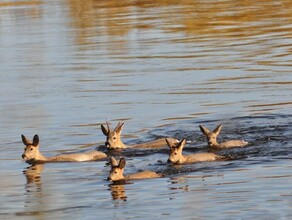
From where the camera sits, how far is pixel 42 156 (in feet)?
61.2

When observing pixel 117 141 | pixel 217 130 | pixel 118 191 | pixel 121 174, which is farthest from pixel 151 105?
pixel 118 191

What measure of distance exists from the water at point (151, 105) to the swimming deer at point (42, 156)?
0.16m

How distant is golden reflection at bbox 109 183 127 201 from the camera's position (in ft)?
50.2

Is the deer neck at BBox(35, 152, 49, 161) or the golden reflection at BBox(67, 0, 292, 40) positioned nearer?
the deer neck at BBox(35, 152, 49, 161)

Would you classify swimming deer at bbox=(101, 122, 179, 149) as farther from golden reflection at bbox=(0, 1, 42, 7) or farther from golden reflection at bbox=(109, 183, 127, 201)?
golden reflection at bbox=(0, 1, 42, 7)

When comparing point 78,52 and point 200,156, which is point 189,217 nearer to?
point 200,156

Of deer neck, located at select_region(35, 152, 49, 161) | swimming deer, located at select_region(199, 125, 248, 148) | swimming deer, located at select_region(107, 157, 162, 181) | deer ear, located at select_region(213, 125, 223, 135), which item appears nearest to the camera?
swimming deer, located at select_region(107, 157, 162, 181)

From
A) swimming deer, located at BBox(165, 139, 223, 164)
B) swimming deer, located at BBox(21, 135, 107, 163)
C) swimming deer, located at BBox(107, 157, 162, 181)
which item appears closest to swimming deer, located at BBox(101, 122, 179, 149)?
swimming deer, located at BBox(21, 135, 107, 163)

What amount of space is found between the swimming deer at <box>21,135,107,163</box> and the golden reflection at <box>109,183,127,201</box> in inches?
76.4

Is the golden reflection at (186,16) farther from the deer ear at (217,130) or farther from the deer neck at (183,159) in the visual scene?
the deer neck at (183,159)

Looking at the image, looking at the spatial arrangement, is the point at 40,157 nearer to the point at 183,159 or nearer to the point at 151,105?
the point at 183,159

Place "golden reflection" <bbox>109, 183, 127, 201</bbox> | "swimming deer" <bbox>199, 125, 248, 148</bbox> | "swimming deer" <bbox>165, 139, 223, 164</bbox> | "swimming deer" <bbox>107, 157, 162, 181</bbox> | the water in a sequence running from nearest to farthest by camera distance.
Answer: the water, "golden reflection" <bbox>109, 183, 127, 201</bbox>, "swimming deer" <bbox>107, 157, 162, 181</bbox>, "swimming deer" <bbox>165, 139, 223, 164</bbox>, "swimming deer" <bbox>199, 125, 248, 148</bbox>

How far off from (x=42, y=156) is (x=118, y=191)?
3097 mm

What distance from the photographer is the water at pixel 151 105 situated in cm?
1494
